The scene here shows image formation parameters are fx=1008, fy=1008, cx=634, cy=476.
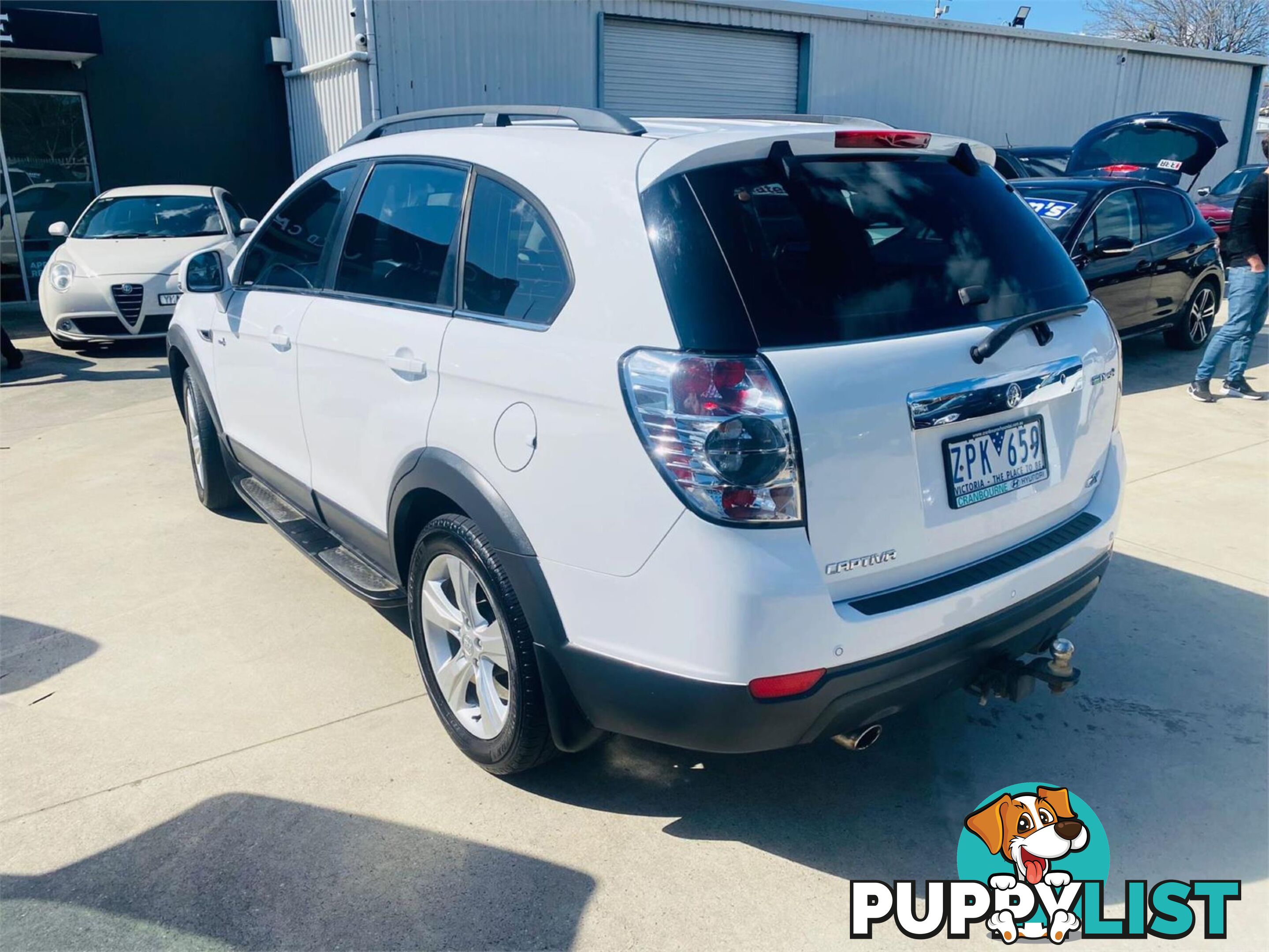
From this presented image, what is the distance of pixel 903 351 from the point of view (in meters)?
2.40

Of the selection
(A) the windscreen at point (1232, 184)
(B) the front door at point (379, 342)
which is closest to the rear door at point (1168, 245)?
(B) the front door at point (379, 342)

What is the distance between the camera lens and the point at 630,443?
2.28 meters

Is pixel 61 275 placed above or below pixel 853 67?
below

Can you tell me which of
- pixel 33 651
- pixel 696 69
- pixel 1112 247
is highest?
pixel 696 69

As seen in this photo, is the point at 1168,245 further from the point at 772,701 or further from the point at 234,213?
the point at 234,213

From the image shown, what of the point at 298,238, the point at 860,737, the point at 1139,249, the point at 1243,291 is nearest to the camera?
the point at 860,737

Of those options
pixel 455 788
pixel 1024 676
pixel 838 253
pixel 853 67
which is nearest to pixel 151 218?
pixel 455 788

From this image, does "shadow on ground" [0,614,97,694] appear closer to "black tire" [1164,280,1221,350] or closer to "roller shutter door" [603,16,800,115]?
"black tire" [1164,280,1221,350]

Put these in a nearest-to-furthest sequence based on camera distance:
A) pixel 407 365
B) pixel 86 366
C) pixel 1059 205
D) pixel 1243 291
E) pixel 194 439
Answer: pixel 407 365 < pixel 194 439 < pixel 1243 291 < pixel 1059 205 < pixel 86 366

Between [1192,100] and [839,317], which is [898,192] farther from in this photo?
[1192,100]

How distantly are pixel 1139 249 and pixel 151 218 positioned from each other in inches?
373

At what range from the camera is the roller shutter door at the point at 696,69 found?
14586 mm

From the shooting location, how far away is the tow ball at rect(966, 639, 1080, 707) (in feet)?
8.75

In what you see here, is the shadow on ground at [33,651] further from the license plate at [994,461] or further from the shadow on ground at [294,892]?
the license plate at [994,461]
